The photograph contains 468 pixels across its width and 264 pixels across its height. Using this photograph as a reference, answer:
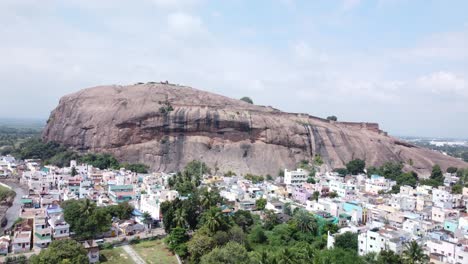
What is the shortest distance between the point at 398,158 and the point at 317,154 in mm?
18252

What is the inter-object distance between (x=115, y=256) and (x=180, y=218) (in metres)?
6.25

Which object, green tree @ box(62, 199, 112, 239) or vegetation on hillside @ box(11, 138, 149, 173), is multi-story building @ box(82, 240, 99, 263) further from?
vegetation on hillside @ box(11, 138, 149, 173)

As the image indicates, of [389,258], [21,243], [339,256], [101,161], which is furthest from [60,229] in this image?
[101,161]

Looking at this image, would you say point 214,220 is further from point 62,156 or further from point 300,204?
point 62,156

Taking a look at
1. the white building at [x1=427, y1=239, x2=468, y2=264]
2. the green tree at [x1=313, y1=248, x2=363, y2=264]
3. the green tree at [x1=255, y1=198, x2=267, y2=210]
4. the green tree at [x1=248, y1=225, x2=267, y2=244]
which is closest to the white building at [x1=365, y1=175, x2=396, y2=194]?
the green tree at [x1=255, y1=198, x2=267, y2=210]

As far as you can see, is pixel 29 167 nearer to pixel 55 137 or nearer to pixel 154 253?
pixel 55 137

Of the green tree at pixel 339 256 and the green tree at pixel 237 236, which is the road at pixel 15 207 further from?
the green tree at pixel 339 256

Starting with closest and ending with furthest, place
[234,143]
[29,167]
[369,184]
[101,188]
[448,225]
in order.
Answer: [448,225]
[101,188]
[369,184]
[29,167]
[234,143]

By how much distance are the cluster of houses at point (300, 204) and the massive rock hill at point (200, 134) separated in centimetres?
1090

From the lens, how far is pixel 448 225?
3253 cm

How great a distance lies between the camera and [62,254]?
23.7 meters

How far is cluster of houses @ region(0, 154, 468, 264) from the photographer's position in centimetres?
2881

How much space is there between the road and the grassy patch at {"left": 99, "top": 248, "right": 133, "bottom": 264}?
40.2 ft

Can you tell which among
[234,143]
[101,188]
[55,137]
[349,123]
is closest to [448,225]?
[101,188]
